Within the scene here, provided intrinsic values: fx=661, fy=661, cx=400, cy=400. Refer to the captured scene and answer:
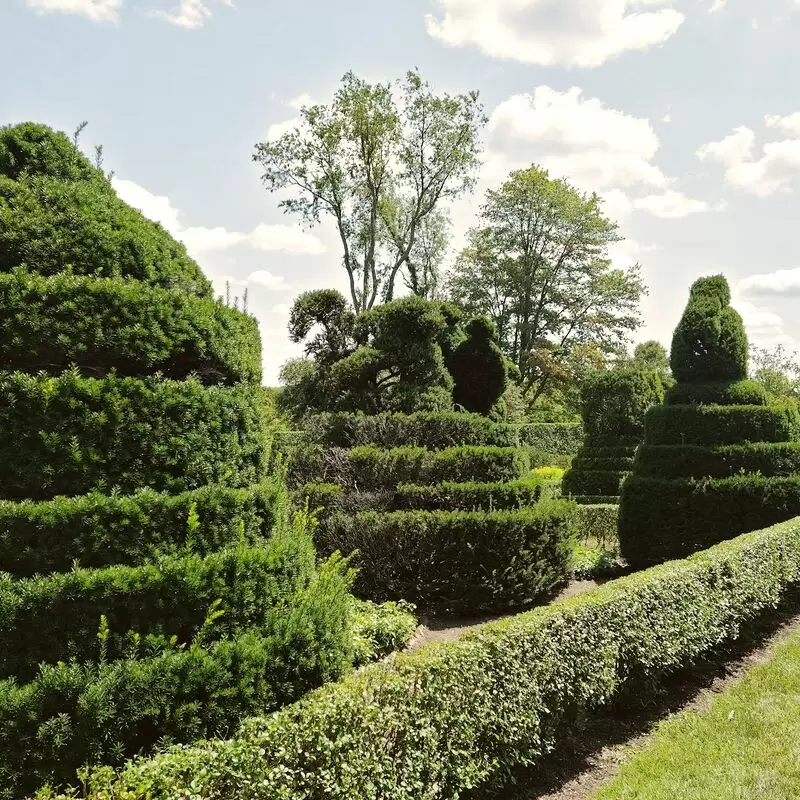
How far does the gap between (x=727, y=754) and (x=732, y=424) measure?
320 inches

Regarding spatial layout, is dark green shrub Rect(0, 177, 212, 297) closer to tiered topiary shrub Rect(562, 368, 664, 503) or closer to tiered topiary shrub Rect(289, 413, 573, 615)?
tiered topiary shrub Rect(289, 413, 573, 615)

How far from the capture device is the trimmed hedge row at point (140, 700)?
129 inches

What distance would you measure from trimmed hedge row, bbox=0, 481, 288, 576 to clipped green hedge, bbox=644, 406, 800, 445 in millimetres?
10152

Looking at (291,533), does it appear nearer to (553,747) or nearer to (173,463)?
(173,463)

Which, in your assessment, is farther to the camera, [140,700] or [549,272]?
[549,272]

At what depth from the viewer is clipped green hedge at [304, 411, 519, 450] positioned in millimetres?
10234

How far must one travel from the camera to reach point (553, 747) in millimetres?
5055

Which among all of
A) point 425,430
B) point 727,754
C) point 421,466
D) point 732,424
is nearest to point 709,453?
point 732,424

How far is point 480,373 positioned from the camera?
38.5ft

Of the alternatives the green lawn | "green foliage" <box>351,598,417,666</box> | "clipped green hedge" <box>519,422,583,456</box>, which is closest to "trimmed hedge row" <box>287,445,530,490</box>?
"green foliage" <box>351,598,417,666</box>

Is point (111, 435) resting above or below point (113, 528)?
above

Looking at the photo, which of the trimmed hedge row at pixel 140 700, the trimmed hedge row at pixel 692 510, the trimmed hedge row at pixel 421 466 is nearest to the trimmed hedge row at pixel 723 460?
the trimmed hedge row at pixel 692 510

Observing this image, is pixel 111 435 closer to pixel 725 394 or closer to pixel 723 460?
pixel 723 460

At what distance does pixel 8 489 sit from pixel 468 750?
333 cm
